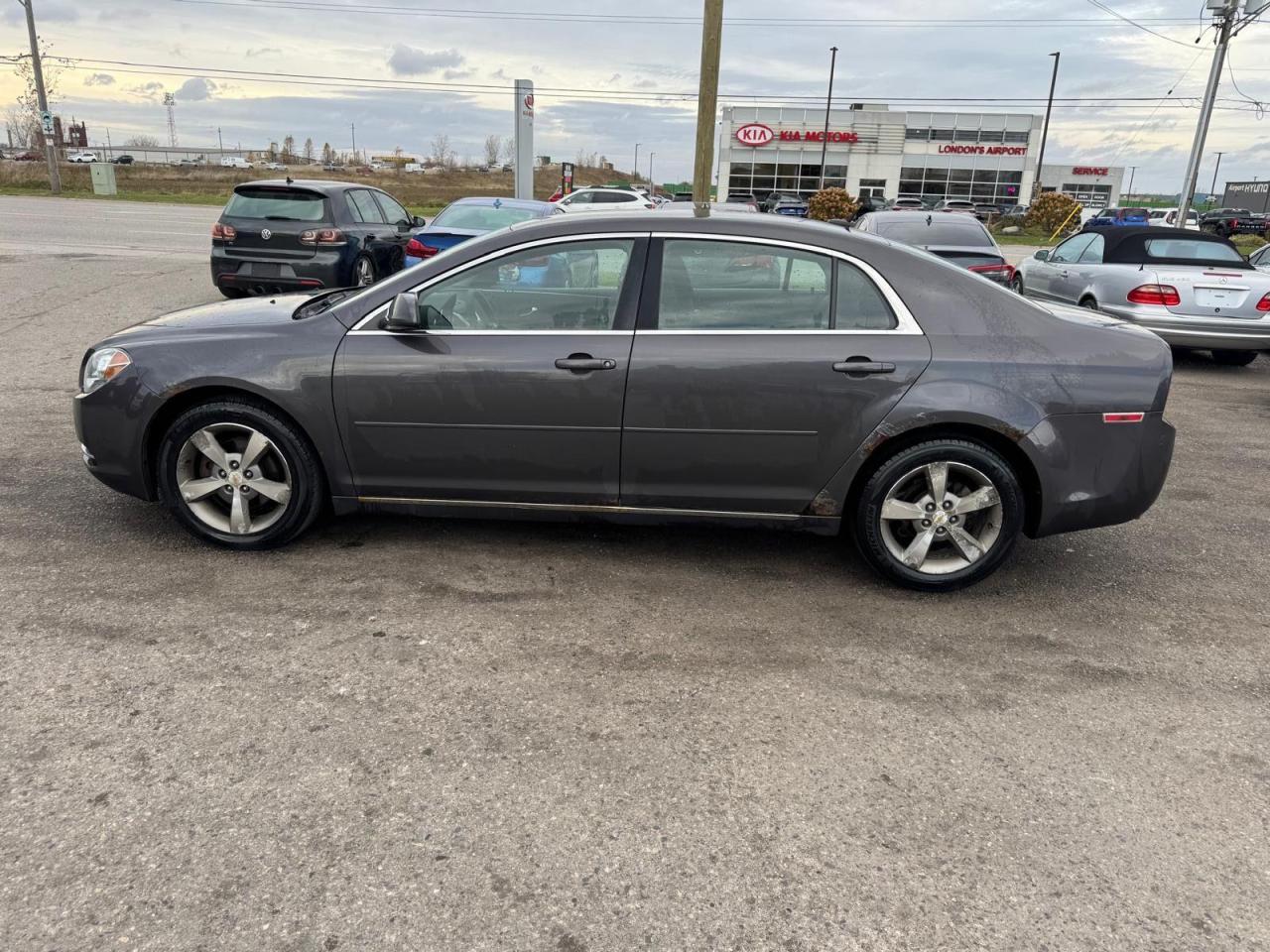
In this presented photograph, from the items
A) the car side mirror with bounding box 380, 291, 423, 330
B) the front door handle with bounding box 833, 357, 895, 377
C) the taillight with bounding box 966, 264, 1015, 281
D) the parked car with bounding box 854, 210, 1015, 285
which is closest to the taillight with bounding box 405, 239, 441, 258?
the parked car with bounding box 854, 210, 1015, 285

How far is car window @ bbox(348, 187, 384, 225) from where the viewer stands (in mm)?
11648

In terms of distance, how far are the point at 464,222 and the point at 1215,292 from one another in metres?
8.62

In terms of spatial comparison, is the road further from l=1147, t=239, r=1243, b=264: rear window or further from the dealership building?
the dealership building

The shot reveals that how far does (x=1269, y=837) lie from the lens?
263cm

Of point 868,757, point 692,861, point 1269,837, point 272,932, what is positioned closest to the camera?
point 272,932

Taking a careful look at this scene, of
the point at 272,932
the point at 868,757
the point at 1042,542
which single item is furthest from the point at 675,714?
the point at 1042,542

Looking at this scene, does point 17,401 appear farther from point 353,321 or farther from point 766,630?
point 766,630

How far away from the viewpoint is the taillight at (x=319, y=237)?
10.8 metres

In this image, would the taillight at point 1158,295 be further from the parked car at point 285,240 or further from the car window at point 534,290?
the parked car at point 285,240

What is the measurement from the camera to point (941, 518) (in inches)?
161

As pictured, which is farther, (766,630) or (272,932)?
(766,630)

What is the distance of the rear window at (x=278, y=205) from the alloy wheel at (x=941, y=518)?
356 inches

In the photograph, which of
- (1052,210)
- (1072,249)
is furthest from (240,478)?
(1052,210)

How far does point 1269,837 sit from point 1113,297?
8598 mm
